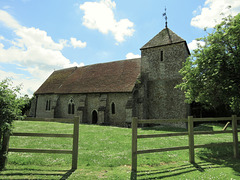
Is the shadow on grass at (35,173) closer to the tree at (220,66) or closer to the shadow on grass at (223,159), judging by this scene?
the shadow on grass at (223,159)

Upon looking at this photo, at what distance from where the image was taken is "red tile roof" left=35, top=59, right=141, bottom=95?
23.3 metres

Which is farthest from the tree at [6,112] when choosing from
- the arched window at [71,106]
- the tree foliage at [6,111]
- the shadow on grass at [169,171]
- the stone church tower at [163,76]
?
the arched window at [71,106]

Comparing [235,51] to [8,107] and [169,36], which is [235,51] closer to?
[8,107]

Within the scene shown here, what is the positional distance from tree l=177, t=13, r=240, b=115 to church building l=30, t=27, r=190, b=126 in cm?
1066

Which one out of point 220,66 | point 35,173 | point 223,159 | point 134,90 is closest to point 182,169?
point 223,159

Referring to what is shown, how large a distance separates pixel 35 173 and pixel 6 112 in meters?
2.00

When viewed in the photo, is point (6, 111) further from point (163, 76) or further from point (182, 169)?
point (163, 76)

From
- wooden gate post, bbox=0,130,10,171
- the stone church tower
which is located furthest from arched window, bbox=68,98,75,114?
wooden gate post, bbox=0,130,10,171

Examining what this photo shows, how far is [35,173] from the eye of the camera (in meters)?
4.62

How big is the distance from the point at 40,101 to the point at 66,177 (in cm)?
3023

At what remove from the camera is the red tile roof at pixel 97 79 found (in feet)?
76.5

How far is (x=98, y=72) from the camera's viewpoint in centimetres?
2805

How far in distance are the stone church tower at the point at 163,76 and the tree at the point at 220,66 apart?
35.0 feet

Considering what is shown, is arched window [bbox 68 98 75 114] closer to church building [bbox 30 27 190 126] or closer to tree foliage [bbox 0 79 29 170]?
church building [bbox 30 27 190 126]
